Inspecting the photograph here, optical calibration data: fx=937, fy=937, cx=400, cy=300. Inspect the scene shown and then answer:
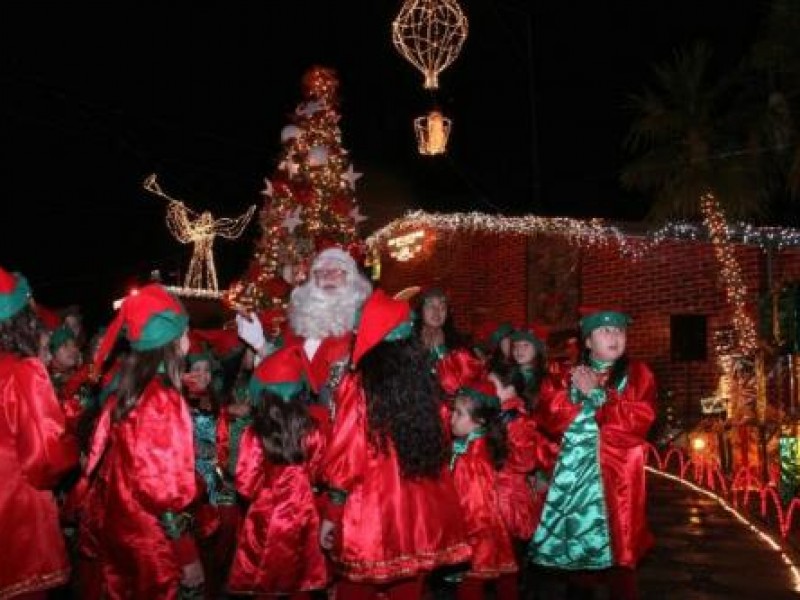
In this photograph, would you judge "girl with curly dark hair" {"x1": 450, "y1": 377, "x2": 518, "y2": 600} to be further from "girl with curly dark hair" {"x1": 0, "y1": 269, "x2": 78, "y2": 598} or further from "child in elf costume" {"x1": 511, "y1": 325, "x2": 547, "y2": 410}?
"girl with curly dark hair" {"x1": 0, "y1": 269, "x2": 78, "y2": 598}

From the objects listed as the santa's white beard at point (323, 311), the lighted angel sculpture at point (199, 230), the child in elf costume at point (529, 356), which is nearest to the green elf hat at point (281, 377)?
the santa's white beard at point (323, 311)

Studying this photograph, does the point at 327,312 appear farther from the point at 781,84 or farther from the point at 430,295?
the point at 781,84

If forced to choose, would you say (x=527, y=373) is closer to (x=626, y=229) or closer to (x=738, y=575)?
(x=738, y=575)

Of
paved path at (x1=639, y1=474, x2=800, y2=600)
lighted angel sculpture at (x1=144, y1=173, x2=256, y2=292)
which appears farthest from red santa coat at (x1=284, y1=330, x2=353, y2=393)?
lighted angel sculpture at (x1=144, y1=173, x2=256, y2=292)

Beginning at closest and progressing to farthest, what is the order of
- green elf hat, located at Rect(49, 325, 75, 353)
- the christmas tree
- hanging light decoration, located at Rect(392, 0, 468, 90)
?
green elf hat, located at Rect(49, 325, 75, 353) → the christmas tree → hanging light decoration, located at Rect(392, 0, 468, 90)

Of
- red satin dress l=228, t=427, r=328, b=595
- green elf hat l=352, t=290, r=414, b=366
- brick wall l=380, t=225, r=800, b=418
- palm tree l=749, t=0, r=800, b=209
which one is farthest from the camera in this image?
brick wall l=380, t=225, r=800, b=418

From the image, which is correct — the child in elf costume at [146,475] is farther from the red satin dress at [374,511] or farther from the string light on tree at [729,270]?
the string light on tree at [729,270]

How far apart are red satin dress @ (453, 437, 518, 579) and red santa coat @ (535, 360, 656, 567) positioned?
533mm

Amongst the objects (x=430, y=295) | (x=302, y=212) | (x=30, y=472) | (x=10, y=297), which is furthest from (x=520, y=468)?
(x=302, y=212)

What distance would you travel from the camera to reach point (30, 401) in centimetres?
440

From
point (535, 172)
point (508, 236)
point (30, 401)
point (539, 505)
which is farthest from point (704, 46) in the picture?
point (30, 401)

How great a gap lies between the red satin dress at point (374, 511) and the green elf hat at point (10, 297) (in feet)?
5.54

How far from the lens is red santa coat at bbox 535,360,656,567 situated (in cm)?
571

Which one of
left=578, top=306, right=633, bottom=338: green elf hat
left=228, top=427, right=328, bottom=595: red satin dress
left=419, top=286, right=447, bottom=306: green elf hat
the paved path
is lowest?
the paved path
